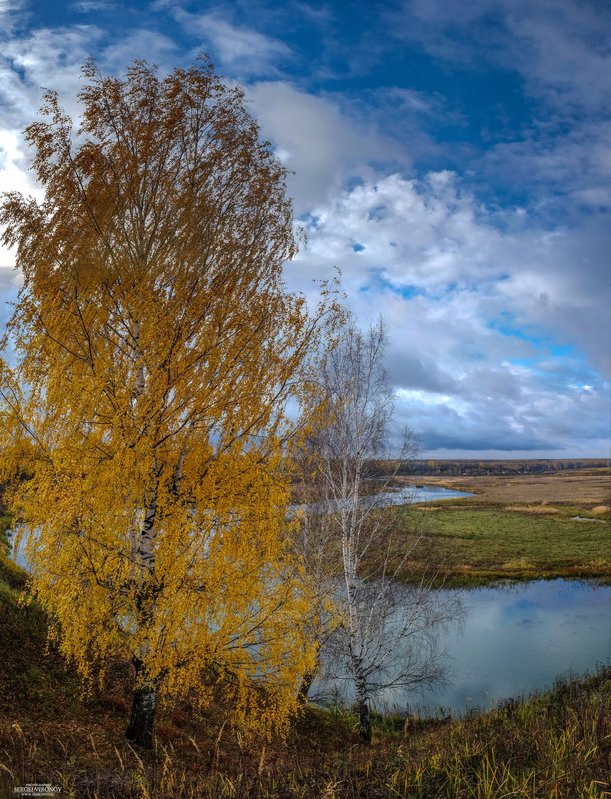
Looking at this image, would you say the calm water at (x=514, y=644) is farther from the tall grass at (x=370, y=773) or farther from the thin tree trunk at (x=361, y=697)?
the tall grass at (x=370, y=773)

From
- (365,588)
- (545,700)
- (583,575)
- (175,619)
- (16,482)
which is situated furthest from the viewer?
(583,575)

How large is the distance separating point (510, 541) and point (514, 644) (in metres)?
24.1

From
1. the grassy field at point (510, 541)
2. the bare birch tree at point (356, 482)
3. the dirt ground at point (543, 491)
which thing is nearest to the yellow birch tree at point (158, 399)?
the bare birch tree at point (356, 482)

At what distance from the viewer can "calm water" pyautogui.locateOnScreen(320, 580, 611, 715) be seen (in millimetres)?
Answer: 17203

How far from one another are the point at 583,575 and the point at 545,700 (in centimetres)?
2361

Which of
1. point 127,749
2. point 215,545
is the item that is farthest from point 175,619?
point 127,749

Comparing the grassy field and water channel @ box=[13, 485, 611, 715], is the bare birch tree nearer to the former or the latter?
water channel @ box=[13, 485, 611, 715]

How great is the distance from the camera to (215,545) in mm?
6945

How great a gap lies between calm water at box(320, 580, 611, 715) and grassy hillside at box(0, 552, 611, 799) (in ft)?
7.35

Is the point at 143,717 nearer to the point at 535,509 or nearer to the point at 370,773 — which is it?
the point at 370,773

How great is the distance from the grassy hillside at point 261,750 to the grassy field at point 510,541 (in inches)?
315

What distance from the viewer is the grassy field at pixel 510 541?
31266 millimetres

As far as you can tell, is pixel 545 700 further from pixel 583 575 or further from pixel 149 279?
pixel 583 575

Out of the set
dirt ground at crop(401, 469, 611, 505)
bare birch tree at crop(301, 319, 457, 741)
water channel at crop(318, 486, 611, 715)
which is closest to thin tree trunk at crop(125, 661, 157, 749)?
bare birch tree at crop(301, 319, 457, 741)
